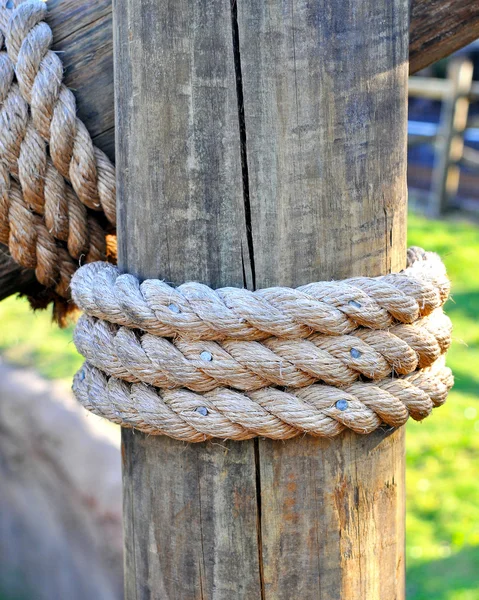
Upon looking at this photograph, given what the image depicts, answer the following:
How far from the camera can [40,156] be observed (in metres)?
0.97

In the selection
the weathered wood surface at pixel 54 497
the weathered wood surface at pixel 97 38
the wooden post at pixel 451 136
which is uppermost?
the weathered wood surface at pixel 97 38

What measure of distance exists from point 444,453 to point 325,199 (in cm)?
274

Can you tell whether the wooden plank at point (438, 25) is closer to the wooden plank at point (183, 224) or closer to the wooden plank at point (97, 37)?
the wooden plank at point (97, 37)

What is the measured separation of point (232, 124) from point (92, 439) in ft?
8.26

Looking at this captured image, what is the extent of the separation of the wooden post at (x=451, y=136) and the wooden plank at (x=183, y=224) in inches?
231

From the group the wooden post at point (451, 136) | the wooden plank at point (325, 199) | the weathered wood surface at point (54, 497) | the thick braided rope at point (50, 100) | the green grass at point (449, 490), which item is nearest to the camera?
the wooden plank at point (325, 199)

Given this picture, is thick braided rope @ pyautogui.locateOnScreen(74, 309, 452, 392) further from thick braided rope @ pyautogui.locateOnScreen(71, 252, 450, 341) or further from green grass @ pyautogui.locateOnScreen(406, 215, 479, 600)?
green grass @ pyautogui.locateOnScreen(406, 215, 479, 600)

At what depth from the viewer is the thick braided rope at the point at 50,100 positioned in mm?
952

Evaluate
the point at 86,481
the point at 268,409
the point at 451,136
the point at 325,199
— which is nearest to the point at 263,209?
the point at 325,199

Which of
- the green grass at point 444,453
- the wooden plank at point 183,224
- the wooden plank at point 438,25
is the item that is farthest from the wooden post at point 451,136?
the wooden plank at point 183,224

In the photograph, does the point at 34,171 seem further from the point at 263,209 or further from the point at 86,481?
the point at 86,481

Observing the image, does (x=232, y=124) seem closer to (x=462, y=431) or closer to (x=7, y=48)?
(x=7, y=48)

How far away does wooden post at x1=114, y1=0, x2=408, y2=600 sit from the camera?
2.60 feet

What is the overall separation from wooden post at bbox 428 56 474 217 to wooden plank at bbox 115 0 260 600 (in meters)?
5.87
